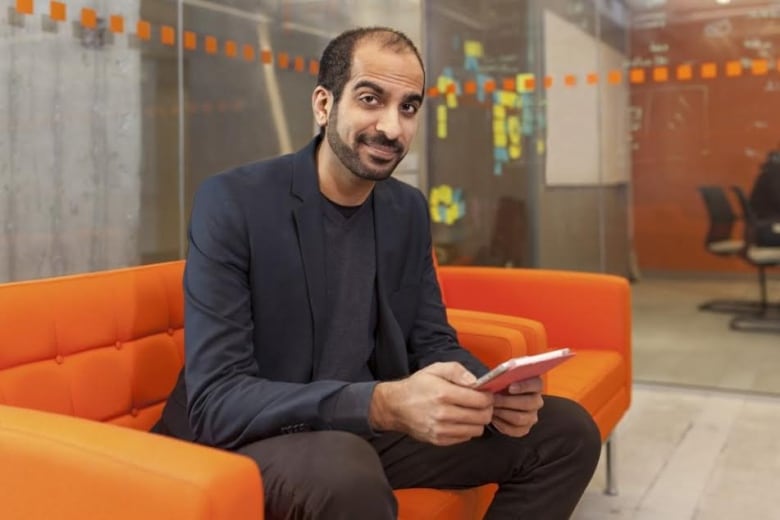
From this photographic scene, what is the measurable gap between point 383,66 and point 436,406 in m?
0.68

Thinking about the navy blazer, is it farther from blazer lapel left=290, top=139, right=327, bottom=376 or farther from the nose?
the nose

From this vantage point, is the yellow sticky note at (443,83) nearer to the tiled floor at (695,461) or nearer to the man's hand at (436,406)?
the tiled floor at (695,461)

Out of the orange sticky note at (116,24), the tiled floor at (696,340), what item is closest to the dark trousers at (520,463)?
the orange sticky note at (116,24)

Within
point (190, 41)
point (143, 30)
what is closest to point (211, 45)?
point (190, 41)

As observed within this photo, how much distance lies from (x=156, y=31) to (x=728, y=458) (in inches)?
109

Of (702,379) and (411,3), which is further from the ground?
(411,3)

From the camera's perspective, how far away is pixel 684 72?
4.02 meters

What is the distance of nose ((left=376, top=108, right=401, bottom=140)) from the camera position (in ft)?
4.93

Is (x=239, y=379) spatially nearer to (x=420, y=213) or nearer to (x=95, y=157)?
(x=420, y=213)

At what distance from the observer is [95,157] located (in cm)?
283

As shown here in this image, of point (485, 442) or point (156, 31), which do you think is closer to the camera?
point (485, 442)

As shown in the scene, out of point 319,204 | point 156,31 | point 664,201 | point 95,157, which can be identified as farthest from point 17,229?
point 664,201

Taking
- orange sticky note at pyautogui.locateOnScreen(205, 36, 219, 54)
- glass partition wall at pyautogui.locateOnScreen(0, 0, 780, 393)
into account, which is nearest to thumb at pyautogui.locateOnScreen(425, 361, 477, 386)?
glass partition wall at pyautogui.locateOnScreen(0, 0, 780, 393)

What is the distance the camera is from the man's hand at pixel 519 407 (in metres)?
1.35
